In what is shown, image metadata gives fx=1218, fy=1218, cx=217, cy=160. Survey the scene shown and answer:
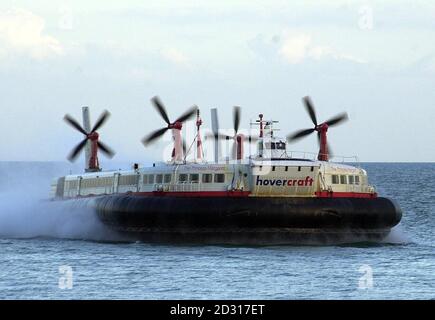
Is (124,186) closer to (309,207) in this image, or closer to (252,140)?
(252,140)

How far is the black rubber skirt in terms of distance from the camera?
110 feet

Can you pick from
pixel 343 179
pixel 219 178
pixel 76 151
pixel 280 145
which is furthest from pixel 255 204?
pixel 76 151

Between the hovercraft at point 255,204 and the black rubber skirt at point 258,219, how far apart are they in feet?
0.09

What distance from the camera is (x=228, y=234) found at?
33594 millimetres

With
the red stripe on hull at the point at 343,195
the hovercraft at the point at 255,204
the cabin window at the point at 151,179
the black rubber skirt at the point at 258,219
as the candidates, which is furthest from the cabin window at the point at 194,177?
the red stripe on hull at the point at 343,195

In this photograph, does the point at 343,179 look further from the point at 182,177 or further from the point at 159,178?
the point at 159,178

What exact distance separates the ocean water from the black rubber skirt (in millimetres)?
499

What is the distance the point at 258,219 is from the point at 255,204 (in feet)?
1.44

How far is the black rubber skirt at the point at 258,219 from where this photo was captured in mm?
33406

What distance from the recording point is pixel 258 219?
3331 centimetres
